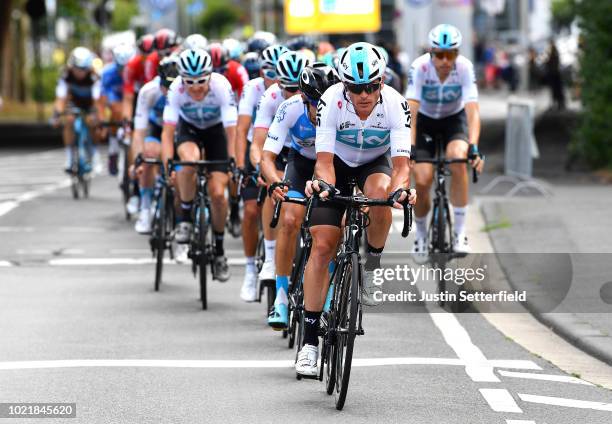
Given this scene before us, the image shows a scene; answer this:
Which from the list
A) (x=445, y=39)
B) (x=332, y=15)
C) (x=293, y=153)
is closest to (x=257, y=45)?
(x=445, y=39)

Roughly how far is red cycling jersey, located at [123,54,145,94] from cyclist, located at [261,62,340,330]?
756cm

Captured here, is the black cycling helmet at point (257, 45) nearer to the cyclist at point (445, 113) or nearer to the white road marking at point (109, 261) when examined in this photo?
the white road marking at point (109, 261)

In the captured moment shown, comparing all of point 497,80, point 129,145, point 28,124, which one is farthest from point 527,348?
point 497,80

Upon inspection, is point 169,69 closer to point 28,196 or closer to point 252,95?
point 252,95

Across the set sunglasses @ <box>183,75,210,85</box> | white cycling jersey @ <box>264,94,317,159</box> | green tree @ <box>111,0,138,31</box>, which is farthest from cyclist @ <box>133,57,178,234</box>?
green tree @ <box>111,0,138,31</box>

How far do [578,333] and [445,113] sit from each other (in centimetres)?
290

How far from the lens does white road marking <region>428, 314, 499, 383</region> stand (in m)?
9.77

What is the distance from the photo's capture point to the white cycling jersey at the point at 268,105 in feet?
36.6

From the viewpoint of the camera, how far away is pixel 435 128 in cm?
1354

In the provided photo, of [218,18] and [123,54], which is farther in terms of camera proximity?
[218,18]

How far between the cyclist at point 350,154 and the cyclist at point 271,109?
1509mm

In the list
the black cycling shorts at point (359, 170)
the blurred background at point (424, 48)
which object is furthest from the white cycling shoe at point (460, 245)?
the blurred background at point (424, 48)

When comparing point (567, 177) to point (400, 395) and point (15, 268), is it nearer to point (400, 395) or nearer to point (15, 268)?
point (15, 268)

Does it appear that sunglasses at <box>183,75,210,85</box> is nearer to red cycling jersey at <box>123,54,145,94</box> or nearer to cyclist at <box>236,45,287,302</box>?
cyclist at <box>236,45,287,302</box>
